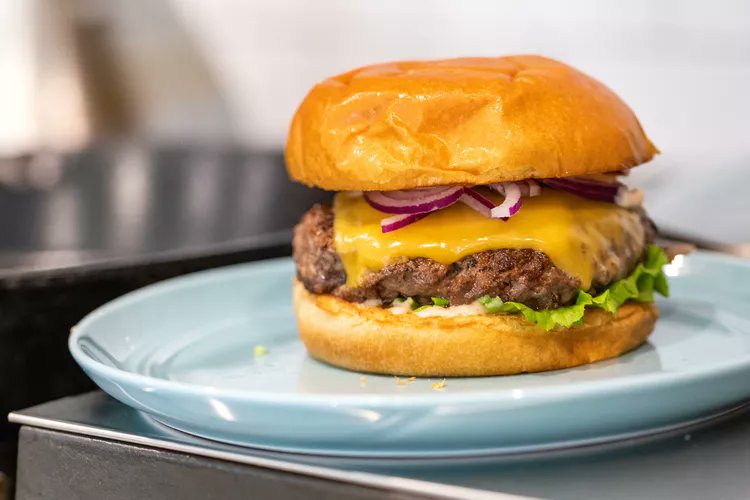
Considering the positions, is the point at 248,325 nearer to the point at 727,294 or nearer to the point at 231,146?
the point at 727,294

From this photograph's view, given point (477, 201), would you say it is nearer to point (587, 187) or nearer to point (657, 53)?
point (587, 187)

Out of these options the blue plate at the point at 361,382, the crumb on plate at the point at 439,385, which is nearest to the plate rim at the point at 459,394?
the blue plate at the point at 361,382

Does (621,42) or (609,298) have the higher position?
(621,42)

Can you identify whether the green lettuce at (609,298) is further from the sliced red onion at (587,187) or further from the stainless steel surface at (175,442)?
the stainless steel surface at (175,442)

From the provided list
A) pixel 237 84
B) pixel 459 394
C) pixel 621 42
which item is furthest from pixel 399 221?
pixel 237 84

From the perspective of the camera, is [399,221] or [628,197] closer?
[399,221]

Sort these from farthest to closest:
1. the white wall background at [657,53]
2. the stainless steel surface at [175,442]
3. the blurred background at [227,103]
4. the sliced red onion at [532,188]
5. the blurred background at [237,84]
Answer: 1. the white wall background at [657,53]
2. the blurred background at [237,84]
3. the blurred background at [227,103]
4. the sliced red onion at [532,188]
5. the stainless steel surface at [175,442]

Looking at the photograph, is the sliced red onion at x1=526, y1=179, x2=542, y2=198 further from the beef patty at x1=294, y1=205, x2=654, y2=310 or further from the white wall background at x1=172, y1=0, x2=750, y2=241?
the white wall background at x1=172, y1=0, x2=750, y2=241

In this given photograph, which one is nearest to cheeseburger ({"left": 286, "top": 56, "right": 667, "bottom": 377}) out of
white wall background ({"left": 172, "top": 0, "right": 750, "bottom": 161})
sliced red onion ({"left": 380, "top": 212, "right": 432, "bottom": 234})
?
sliced red onion ({"left": 380, "top": 212, "right": 432, "bottom": 234})
